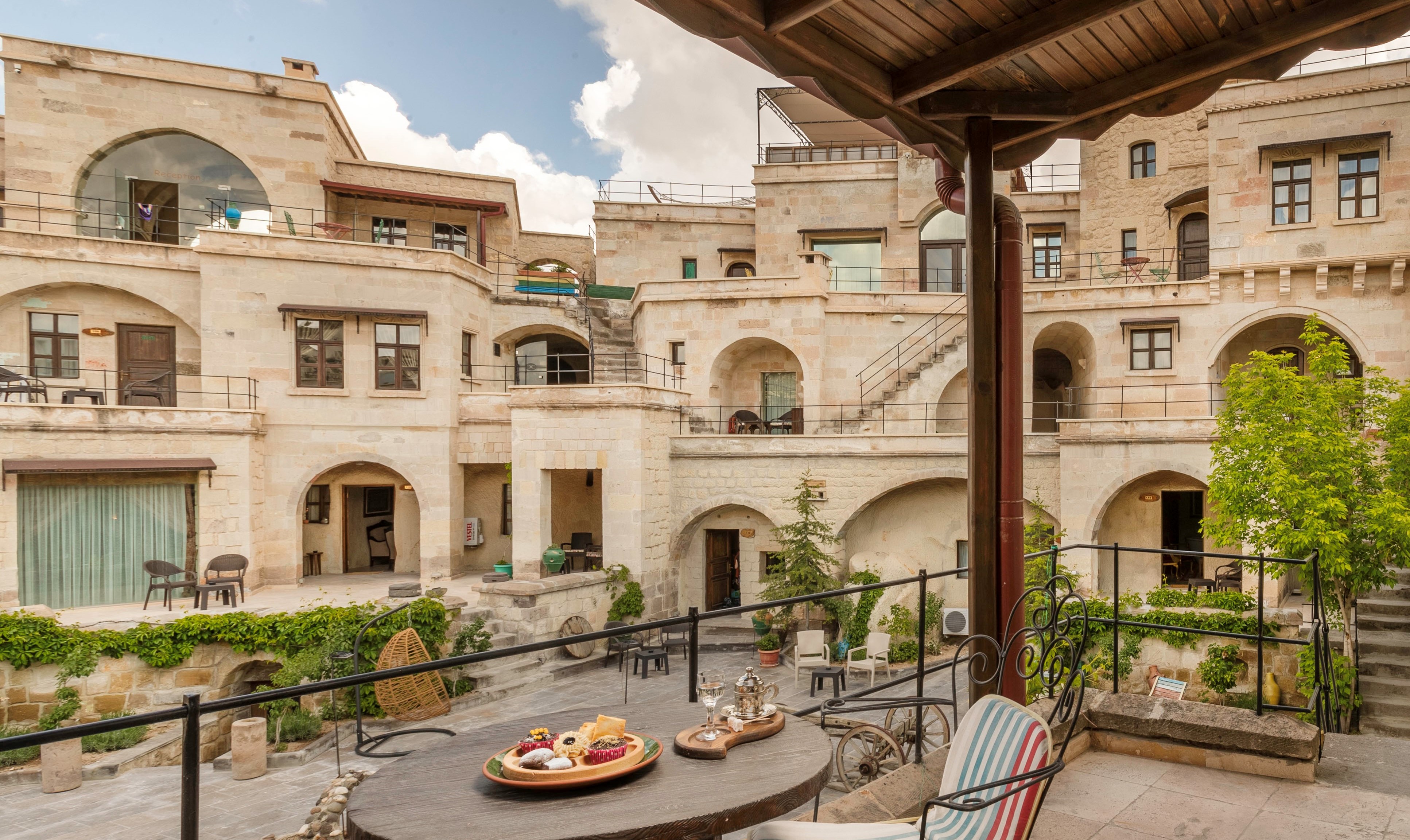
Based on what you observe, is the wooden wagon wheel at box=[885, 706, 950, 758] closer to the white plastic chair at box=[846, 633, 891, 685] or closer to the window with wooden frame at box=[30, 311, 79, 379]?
the white plastic chair at box=[846, 633, 891, 685]

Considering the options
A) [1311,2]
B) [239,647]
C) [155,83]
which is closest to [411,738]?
[239,647]

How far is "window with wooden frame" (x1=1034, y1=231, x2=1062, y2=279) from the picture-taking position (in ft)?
82.4

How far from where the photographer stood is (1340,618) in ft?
41.4

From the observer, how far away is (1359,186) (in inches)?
719

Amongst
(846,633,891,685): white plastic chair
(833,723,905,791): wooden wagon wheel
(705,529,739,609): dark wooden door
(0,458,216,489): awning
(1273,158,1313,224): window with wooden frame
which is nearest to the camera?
(833,723,905,791): wooden wagon wheel

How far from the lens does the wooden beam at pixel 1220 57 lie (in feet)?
10.6

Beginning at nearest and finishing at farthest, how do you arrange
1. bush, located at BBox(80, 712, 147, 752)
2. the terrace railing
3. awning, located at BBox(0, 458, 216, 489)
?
bush, located at BBox(80, 712, 147, 752), awning, located at BBox(0, 458, 216, 489), the terrace railing

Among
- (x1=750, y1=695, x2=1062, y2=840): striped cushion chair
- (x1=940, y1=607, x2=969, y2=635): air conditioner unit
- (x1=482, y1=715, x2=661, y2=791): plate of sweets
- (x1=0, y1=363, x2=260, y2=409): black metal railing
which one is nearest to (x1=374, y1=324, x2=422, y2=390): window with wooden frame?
(x1=0, y1=363, x2=260, y2=409): black metal railing

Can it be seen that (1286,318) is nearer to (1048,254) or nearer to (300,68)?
(1048,254)

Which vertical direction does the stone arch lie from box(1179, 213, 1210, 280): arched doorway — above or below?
below

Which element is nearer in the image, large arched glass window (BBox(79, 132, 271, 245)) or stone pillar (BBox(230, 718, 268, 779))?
stone pillar (BBox(230, 718, 268, 779))

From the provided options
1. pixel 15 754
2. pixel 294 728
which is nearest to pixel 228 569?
pixel 15 754

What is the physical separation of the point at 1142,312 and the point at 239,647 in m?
20.9

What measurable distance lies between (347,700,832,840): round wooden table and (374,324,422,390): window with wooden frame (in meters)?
18.2
